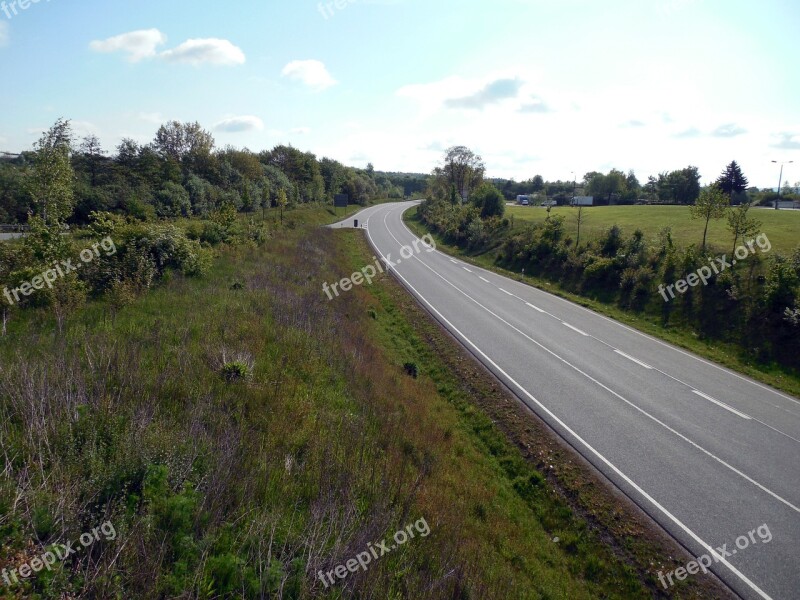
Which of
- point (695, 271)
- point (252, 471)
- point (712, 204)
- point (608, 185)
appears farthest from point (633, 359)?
point (608, 185)

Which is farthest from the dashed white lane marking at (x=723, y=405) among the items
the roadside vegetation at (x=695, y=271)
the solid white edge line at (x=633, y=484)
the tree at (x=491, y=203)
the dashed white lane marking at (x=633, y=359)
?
the tree at (x=491, y=203)

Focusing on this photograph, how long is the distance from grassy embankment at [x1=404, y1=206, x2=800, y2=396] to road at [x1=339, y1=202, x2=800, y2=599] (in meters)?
1.18

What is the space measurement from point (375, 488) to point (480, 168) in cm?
7768

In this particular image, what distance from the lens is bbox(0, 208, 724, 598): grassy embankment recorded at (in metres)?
4.04

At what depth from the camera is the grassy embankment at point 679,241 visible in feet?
56.0

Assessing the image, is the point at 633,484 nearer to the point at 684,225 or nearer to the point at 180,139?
the point at 684,225

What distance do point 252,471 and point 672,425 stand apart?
36.9 feet

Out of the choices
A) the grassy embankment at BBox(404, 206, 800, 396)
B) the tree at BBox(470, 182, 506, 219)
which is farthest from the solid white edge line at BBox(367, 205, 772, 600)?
the tree at BBox(470, 182, 506, 219)

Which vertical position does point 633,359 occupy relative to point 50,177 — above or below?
below

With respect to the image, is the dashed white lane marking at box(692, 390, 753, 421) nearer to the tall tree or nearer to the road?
the road

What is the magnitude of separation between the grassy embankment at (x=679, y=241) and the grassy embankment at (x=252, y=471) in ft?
40.4

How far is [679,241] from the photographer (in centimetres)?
2989

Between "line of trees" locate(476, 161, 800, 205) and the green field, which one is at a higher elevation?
"line of trees" locate(476, 161, 800, 205)

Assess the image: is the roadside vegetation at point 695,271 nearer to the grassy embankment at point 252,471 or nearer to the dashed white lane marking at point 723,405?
the dashed white lane marking at point 723,405
